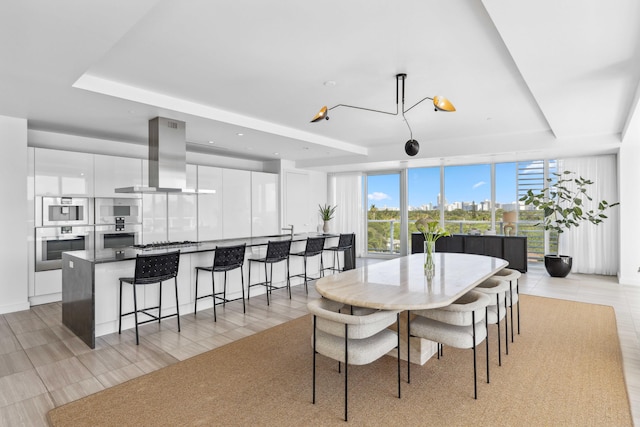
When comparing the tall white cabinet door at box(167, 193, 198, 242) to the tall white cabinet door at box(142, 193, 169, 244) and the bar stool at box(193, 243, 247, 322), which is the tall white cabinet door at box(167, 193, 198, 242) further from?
the bar stool at box(193, 243, 247, 322)

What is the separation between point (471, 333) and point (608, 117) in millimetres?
4128

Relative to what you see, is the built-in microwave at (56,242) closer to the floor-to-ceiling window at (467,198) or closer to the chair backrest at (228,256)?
the chair backrest at (228,256)

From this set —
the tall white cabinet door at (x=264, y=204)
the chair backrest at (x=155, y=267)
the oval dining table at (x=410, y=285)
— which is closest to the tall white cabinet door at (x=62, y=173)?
the chair backrest at (x=155, y=267)

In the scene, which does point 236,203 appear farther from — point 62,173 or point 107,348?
point 107,348

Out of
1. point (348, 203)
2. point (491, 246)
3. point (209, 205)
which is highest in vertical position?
point (348, 203)

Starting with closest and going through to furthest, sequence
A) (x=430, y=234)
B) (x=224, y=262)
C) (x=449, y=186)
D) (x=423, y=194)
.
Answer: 1. (x=430, y=234)
2. (x=224, y=262)
3. (x=449, y=186)
4. (x=423, y=194)

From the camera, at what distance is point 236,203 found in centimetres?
733

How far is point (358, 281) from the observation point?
9.53 ft

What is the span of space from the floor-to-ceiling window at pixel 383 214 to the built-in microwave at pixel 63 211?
6.57 meters

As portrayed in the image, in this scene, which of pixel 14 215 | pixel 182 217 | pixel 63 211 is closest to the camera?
pixel 14 215

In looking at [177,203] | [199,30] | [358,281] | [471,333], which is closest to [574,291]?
[471,333]

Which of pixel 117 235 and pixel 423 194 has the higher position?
pixel 423 194

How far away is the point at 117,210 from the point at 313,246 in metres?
3.11

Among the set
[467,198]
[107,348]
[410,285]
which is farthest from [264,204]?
[410,285]
